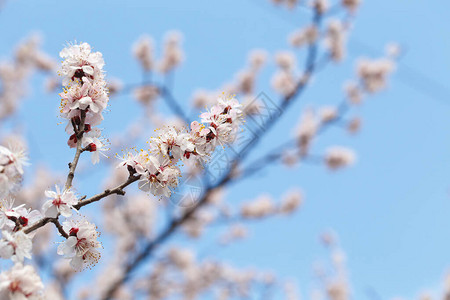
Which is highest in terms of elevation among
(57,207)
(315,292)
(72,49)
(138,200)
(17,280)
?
(138,200)

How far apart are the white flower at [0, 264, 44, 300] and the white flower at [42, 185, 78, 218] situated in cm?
21

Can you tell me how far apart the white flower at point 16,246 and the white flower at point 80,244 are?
196mm

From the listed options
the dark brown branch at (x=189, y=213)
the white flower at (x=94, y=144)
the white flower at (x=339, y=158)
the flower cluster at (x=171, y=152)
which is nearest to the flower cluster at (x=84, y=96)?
the white flower at (x=94, y=144)

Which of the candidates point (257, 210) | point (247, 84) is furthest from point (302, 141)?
point (257, 210)

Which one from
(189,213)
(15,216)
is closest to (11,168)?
(15,216)

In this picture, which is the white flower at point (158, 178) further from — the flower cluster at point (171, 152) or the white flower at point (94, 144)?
the white flower at point (94, 144)

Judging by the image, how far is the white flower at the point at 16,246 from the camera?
1162 millimetres

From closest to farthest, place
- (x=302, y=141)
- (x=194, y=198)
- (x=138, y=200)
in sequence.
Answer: (x=194, y=198) < (x=302, y=141) < (x=138, y=200)

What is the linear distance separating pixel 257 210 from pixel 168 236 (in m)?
5.03

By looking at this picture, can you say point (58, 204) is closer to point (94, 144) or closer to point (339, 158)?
point (94, 144)

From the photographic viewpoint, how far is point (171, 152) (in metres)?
→ 1.44

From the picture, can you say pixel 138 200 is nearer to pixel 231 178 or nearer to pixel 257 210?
pixel 257 210

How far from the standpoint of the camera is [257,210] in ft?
33.4

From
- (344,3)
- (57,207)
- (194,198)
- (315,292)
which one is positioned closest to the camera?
(57,207)
